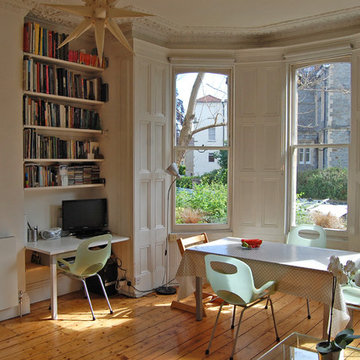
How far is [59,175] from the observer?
4.59 meters

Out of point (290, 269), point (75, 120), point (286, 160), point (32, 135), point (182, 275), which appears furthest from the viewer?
point (286, 160)

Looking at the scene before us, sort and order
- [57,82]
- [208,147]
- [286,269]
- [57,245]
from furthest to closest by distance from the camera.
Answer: [208,147]
[57,82]
[57,245]
[286,269]

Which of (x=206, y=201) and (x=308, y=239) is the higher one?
(x=206, y=201)

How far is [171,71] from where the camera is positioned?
16.8 feet

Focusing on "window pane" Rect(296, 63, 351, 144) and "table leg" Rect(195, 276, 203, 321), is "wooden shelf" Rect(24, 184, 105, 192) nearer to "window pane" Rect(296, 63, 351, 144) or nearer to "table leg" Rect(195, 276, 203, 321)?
"table leg" Rect(195, 276, 203, 321)

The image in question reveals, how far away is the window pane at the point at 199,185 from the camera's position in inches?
207

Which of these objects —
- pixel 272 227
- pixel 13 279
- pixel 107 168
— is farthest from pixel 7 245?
pixel 272 227

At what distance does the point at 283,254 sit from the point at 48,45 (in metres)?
3.23

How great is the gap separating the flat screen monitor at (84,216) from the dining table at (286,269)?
1.44m

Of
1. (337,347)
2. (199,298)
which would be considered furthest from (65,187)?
(337,347)

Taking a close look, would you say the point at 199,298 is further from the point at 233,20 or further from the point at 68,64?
the point at 233,20

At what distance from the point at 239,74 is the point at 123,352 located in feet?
11.6

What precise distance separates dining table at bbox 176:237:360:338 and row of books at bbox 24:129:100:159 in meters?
1.84

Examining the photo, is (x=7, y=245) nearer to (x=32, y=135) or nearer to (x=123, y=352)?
(x=32, y=135)
